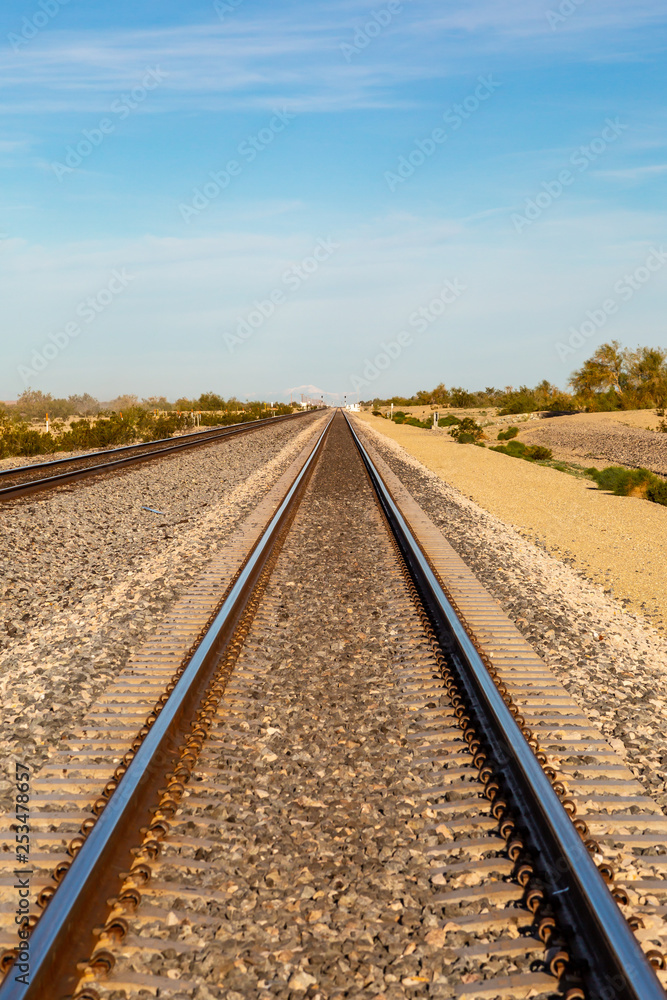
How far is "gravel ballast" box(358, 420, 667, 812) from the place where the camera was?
4211 millimetres

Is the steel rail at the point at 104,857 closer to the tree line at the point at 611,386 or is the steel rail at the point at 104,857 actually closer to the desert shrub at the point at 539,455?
the desert shrub at the point at 539,455

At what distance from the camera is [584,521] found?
1301cm

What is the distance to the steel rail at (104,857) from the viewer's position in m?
2.23

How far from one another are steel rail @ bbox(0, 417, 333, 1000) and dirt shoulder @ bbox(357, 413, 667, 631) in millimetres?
4867

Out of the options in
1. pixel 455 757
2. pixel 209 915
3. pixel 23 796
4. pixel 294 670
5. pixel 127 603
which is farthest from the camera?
pixel 127 603

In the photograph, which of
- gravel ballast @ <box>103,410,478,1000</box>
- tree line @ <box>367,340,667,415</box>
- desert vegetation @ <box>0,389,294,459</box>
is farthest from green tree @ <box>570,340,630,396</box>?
gravel ballast @ <box>103,410,478,1000</box>

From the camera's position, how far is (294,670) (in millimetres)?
4965

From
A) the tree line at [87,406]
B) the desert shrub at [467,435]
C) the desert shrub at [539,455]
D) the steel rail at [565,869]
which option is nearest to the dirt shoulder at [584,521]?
the steel rail at [565,869]

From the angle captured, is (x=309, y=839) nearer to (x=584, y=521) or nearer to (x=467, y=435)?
(x=584, y=521)

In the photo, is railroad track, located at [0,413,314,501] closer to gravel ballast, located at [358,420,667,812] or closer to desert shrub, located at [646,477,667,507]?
gravel ballast, located at [358,420,667,812]

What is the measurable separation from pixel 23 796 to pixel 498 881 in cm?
226

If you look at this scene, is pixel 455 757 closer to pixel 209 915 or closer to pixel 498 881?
pixel 498 881

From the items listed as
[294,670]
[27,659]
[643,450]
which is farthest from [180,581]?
[643,450]

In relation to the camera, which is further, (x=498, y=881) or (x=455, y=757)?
(x=455, y=757)
